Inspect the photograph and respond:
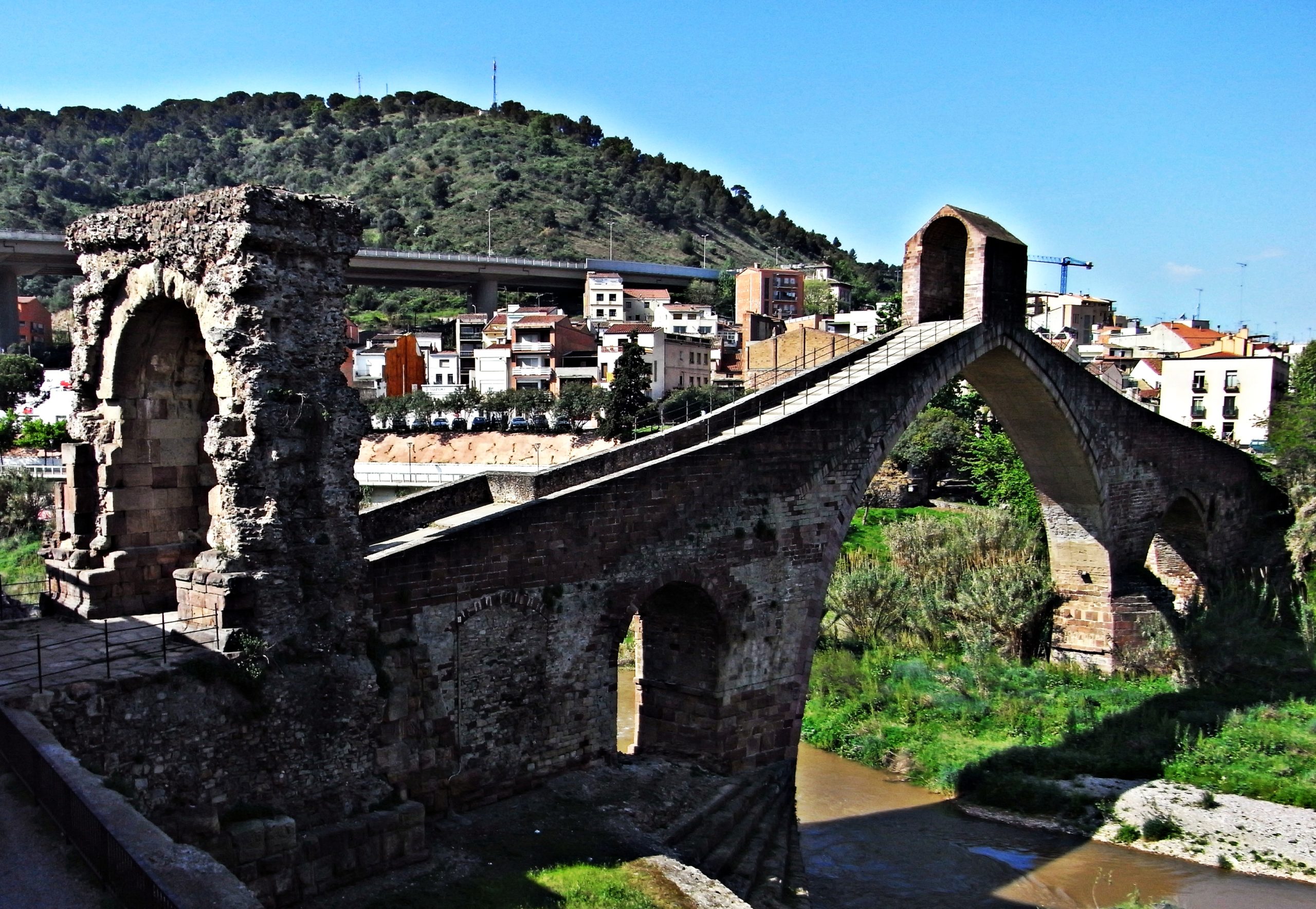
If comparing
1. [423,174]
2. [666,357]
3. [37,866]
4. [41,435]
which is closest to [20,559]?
[41,435]

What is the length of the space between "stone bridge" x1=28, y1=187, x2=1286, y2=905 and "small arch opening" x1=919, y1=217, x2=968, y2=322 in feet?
8.13

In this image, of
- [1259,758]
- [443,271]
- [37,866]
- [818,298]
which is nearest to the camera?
[37,866]

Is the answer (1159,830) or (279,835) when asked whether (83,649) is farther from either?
(1159,830)

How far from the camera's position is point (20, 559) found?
25953 millimetres

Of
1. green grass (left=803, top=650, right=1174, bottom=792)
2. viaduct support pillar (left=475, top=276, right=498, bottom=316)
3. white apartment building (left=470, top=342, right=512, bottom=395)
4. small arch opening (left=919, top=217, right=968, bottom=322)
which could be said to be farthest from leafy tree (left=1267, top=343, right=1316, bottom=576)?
viaduct support pillar (left=475, top=276, right=498, bottom=316)

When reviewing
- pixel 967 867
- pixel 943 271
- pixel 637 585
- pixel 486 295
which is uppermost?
pixel 486 295

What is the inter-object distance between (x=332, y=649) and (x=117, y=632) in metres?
1.93

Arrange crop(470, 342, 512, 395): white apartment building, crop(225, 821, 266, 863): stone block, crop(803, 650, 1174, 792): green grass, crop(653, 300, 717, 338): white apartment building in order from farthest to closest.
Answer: crop(653, 300, 717, 338): white apartment building
crop(470, 342, 512, 395): white apartment building
crop(803, 650, 1174, 792): green grass
crop(225, 821, 266, 863): stone block

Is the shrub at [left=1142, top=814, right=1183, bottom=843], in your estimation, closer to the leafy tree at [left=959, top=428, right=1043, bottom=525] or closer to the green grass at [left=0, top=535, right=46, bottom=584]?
the leafy tree at [left=959, top=428, right=1043, bottom=525]

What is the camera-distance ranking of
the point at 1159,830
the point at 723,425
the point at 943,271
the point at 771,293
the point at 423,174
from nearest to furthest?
the point at 723,425, the point at 1159,830, the point at 943,271, the point at 771,293, the point at 423,174

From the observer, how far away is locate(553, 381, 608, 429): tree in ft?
132

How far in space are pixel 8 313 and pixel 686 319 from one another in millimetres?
32478

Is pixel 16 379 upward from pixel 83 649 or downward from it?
upward

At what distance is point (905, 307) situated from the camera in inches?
747
